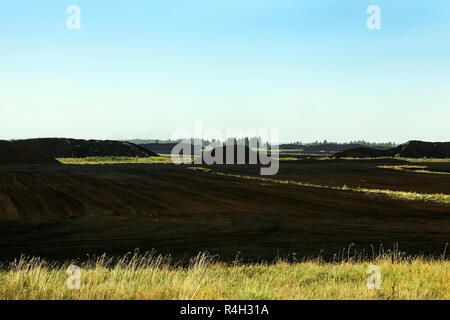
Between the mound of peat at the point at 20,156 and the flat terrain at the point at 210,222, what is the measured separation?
48.2m

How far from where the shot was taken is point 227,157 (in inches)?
4067

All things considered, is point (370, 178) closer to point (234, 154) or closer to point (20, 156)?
point (234, 154)

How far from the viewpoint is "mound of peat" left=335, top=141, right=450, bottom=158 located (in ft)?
480

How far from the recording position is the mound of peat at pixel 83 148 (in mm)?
142000

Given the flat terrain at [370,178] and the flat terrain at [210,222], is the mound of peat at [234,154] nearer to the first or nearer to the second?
the flat terrain at [370,178]

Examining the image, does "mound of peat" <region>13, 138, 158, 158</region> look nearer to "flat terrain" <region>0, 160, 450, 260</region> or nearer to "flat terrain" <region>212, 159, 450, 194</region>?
"flat terrain" <region>212, 159, 450, 194</region>

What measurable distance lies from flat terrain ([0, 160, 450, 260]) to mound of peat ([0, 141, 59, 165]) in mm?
48194

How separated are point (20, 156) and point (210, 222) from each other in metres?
71.8

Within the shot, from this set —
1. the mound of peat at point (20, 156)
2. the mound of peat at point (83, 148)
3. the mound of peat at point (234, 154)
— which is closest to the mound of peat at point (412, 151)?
the mound of peat at point (234, 154)
